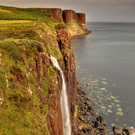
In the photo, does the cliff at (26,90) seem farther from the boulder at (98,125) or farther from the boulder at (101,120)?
the boulder at (101,120)

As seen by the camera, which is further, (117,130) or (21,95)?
(117,130)

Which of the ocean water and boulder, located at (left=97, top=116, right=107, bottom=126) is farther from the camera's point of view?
the ocean water

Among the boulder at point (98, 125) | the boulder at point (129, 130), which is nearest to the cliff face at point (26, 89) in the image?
the boulder at point (98, 125)

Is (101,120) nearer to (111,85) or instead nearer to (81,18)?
(111,85)

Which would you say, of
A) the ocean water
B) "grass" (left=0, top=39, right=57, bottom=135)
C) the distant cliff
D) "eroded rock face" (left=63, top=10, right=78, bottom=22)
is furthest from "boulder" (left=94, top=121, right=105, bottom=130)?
"eroded rock face" (left=63, top=10, right=78, bottom=22)

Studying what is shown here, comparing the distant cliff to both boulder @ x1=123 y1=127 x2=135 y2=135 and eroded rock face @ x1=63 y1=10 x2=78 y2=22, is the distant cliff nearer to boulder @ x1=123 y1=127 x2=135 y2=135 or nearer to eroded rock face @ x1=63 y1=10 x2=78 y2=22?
eroded rock face @ x1=63 y1=10 x2=78 y2=22

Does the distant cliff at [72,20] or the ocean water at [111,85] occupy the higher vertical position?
the distant cliff at [72,20]

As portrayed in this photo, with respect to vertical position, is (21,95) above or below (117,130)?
above

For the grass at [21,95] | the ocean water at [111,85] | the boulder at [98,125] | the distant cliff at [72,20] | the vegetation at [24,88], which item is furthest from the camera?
the distant cliff at [72,20]

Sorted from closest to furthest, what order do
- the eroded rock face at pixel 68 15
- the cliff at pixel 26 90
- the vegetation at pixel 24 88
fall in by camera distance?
the vegetation at pixel 24 88
the cliff at pixel 26 90
the eroded rock face at pixel 68 15

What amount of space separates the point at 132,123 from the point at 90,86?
1544cm

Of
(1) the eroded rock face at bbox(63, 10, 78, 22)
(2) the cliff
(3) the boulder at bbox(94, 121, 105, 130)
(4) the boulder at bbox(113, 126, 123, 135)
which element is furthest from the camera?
(1) the eroded rock face at bbox(63, 10, 78, 22)

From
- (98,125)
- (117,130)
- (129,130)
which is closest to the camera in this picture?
(129,130)

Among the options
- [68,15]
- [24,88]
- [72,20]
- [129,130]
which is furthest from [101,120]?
[72,20]
